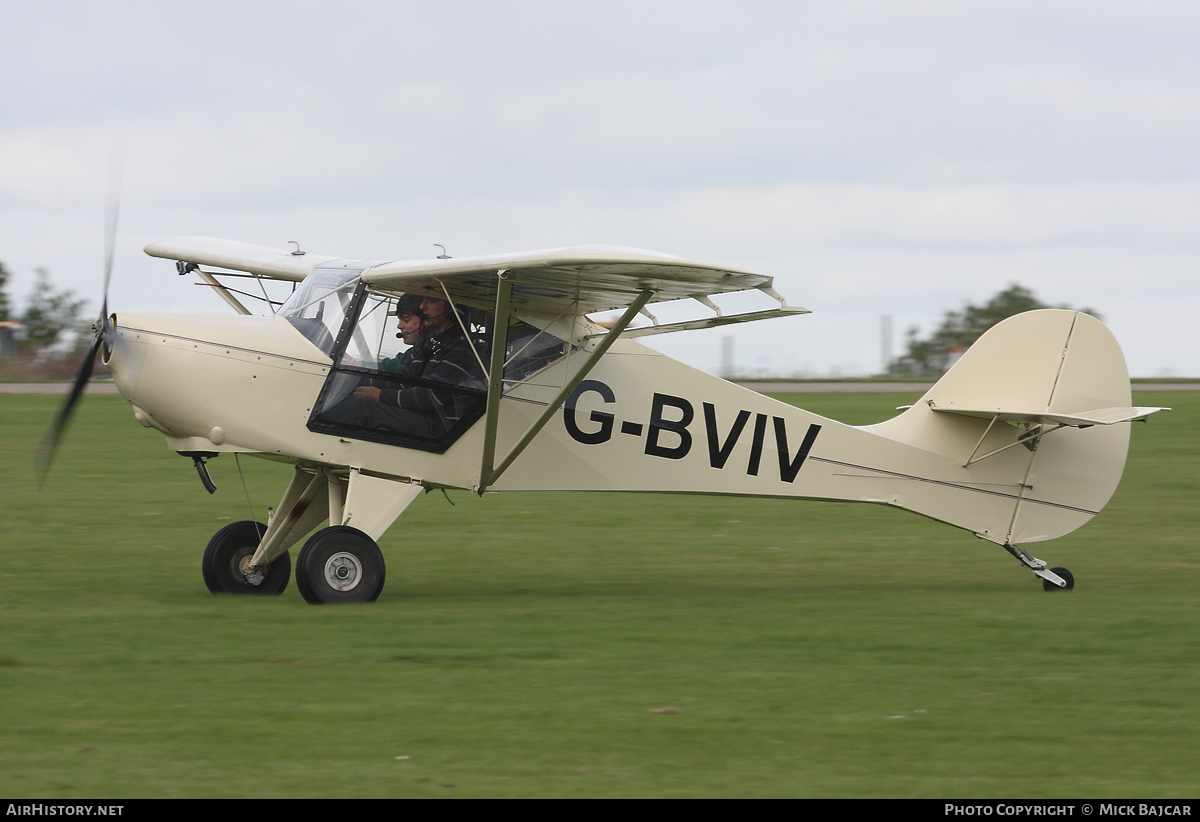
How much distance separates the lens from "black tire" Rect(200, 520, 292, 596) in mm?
10916

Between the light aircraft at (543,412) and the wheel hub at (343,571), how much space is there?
2 centimetres

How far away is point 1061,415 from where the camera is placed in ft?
37.9

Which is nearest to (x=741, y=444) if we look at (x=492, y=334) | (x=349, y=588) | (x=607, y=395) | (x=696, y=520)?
(x=607, y=395)

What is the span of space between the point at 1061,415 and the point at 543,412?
457 centimetres

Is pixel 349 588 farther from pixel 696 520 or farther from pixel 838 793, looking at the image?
pixel 696 520

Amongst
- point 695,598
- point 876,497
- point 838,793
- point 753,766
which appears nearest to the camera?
point 838,793

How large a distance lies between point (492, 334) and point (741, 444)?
239cm

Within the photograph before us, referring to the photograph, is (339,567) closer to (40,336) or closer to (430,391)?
(430,391)

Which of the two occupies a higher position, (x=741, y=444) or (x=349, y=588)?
(x=741, y=444)

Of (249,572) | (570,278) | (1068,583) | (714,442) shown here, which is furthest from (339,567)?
(1068,583)

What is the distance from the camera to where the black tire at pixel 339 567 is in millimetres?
9977

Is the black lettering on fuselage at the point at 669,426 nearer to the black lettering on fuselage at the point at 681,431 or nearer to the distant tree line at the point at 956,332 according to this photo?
the black lettering on fuselage at the point at 681,431

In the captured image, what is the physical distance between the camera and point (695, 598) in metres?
11.0

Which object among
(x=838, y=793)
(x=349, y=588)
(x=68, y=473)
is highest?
(x=838, y=793)
